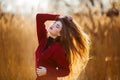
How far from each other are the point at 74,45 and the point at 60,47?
0.07m

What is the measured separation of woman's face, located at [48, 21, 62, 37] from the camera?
227 centimetres

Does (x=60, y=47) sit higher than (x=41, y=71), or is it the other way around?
(x=60, y=47)

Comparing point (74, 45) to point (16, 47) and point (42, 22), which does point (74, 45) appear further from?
point (16, 47)

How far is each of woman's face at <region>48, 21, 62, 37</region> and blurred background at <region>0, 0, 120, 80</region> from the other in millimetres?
80

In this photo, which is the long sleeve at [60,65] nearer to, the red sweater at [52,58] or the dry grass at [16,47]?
the red sweater at [52,58]

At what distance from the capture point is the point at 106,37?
2318mm

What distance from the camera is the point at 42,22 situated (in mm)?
2281

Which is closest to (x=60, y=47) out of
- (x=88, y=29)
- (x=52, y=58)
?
(x=52, y=58)

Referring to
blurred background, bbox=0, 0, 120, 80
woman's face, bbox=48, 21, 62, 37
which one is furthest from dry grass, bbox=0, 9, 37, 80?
woman's face, bbox=48, 21, 62, 37

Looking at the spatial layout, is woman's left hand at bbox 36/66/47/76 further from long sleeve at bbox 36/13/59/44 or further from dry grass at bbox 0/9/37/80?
long sleeve at bbox 36/13/59/44

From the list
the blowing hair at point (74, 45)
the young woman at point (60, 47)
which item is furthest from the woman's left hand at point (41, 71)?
the blowing hair at point (74, 45)

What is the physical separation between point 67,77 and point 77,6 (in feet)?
1.26

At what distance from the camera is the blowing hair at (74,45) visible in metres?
2.25

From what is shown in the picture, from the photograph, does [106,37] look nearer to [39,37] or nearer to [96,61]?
[96,61]
